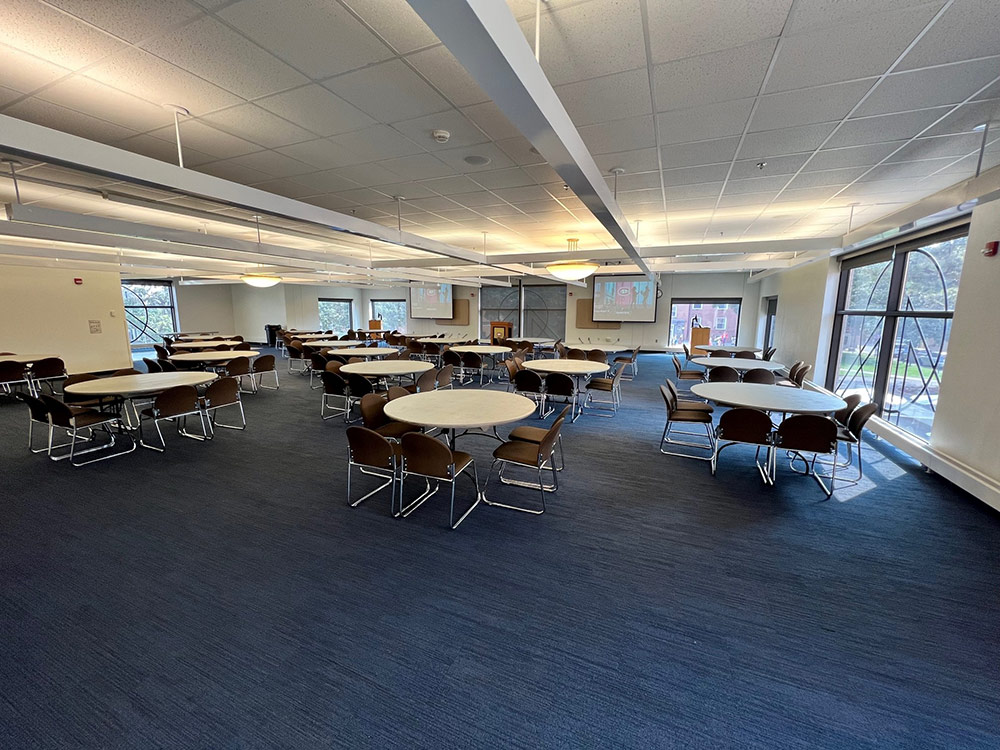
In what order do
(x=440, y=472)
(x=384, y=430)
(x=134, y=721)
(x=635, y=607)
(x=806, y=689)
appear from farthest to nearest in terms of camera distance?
(x=384, y=430) → (x=440, y=472) → (x=635, y=607) → (x=806, y=689) → (x=134, y=721)

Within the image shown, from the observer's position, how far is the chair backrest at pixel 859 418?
3365 mm

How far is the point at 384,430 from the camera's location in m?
3.59

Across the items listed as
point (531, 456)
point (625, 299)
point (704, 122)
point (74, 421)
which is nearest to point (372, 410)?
point (531, 456)

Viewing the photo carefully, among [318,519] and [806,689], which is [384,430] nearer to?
[318,519]

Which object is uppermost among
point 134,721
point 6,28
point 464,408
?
point 6,28

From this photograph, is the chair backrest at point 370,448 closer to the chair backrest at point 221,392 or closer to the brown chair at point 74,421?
the chair backrest at point 221,392

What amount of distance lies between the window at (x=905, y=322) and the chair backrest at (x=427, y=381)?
5489 mm

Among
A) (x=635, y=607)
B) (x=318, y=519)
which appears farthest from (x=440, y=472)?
(x=635, y=607)

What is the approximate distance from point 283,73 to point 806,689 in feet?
13.8

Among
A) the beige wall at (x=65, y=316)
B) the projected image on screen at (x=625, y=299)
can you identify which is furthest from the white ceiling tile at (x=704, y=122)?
the beige wall at (x=65, y=316)

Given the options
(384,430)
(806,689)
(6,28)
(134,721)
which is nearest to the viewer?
(134,721)

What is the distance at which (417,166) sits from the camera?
12.8 ft

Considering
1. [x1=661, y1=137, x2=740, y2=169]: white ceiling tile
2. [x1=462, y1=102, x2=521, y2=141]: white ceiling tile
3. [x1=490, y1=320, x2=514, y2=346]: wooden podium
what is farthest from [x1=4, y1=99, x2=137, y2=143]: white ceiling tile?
[x1=490, y1=320, x2=514, y2=346]: wooden podium

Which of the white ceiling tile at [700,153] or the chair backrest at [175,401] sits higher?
the white ceiling tile at [700,153]
